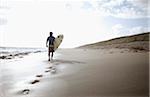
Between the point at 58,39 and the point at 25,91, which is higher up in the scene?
the point at 58,39

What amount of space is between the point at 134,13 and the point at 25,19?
2.34 metres

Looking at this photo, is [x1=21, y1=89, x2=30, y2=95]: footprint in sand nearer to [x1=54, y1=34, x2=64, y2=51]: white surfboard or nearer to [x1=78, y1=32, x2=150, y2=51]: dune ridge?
[x1=78, y1=32, x2=150, y2=51]: dune ridge

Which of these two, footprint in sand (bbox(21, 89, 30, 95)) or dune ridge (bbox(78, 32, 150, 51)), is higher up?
dune ridge (bbox(78, 32, 150, 51))

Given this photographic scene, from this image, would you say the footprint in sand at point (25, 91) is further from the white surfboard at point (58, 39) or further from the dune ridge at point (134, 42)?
the white surfboard at point (58, 39)

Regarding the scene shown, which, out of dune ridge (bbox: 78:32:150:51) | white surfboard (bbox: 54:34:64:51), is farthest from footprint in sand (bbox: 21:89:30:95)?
white surfboard (bbox: 54:34:64:51)

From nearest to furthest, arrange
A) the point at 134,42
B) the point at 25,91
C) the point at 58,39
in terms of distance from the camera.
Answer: the point at 25,91, the point at 58,39, the point at 134,42

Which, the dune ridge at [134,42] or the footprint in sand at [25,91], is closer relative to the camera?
the footprint in sand at [25,91]

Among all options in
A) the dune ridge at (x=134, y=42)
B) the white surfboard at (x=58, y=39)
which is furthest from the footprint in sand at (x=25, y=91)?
the white surfboard at (x=58, y=39)

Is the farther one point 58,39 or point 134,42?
point 134,42

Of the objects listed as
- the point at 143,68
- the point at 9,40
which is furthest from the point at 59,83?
the point at 9,40

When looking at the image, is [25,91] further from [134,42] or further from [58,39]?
[134,42]

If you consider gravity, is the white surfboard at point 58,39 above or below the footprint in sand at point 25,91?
above

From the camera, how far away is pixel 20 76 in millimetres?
3936

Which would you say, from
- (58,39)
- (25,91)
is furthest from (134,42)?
(25,91)
